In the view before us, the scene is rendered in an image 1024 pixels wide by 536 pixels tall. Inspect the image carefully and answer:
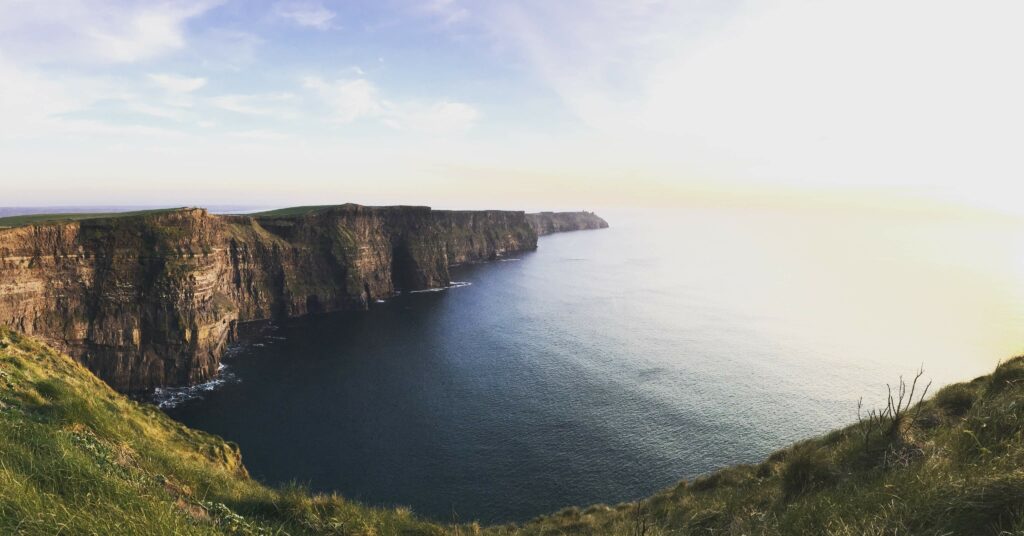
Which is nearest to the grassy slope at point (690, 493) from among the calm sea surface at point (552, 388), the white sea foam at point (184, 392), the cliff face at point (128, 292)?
the calm sea surface at point (552, 388)

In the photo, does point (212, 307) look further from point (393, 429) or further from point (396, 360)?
point (393, 429)

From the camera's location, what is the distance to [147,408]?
36.4 metres

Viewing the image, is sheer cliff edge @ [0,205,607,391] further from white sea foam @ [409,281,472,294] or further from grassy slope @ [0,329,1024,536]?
white sea foam @ [409,281,472,294]

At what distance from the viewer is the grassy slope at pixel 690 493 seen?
6.64 metres

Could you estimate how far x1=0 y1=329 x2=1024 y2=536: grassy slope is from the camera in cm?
664

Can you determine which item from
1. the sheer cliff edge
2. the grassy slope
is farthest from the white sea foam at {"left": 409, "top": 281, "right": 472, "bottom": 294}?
the grassy slope

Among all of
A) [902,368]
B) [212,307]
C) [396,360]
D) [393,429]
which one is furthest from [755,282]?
[212,307]

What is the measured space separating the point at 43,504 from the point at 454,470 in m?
52.1

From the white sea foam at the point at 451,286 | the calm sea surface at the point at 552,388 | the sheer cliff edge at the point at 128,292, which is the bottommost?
the calm sea surface at the point at 552,388

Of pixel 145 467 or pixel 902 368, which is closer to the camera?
pixel 145 467

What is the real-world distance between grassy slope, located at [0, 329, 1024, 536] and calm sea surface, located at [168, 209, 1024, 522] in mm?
32896

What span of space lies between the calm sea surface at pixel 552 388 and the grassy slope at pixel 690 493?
32.9m

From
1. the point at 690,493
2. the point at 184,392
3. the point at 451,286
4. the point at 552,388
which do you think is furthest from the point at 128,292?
the point at 451,286

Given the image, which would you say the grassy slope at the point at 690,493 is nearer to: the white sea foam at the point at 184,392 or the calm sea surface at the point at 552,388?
the calm sea surface at the point at 552,388
